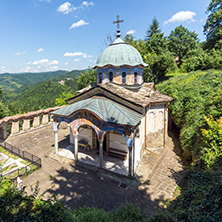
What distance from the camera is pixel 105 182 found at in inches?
328

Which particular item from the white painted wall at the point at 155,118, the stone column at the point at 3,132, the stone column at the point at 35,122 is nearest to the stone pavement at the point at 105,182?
the white painted wall at the point at 155,118

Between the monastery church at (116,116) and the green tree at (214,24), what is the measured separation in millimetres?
18150

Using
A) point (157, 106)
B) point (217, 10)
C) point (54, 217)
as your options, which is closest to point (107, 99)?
point (157, 106)

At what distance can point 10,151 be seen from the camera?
1189cm

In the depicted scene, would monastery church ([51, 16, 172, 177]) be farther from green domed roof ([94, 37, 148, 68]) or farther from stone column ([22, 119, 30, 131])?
stone column ([22, 119, 30, 131])

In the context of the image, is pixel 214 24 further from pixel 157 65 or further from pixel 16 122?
pixel 16 122

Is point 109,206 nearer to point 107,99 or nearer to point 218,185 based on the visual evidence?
point 218,185

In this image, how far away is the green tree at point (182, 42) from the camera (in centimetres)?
3022

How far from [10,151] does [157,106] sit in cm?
1258

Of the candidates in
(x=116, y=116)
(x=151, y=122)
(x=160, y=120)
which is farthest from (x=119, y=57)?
(x=116, y=116)

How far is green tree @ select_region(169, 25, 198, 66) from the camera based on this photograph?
30219 mm

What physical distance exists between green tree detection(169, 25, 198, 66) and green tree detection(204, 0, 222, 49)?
15.7ft

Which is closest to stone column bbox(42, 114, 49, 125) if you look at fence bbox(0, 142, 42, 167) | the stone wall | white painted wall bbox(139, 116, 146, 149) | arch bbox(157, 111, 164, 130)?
fence bbox(0, 142, 42, 167)

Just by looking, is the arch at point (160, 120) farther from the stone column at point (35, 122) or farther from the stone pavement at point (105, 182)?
the stone column at point (35, 122)
